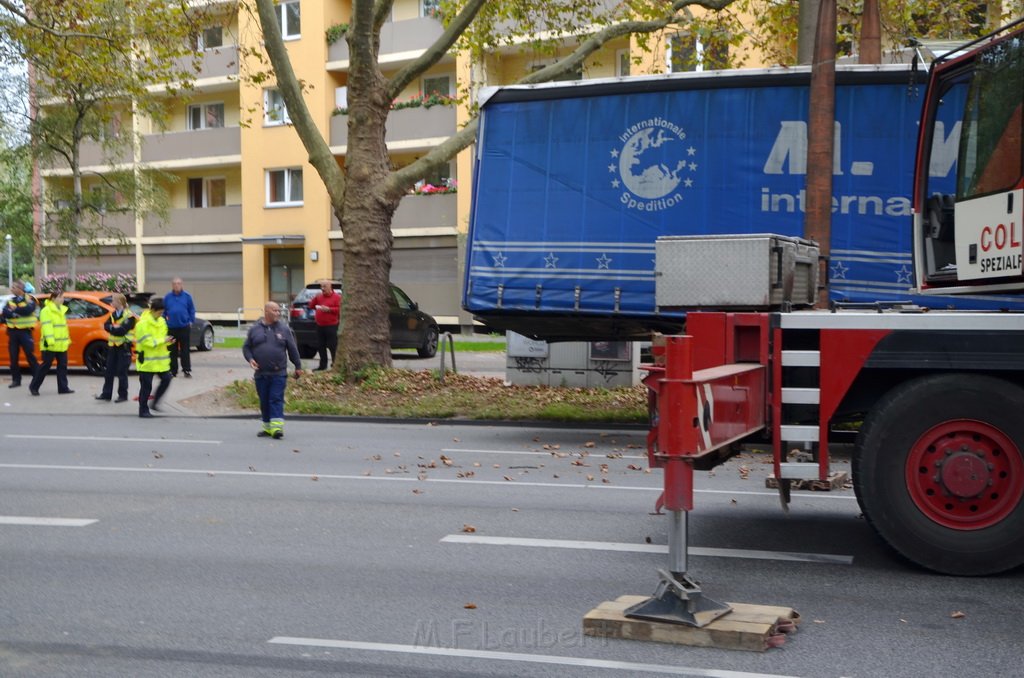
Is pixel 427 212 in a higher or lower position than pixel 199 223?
higher

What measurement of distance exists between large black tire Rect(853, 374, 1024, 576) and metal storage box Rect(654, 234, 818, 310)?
1.22m

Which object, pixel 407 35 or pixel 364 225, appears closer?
pixel 364 225

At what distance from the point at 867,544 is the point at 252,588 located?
3.98 m

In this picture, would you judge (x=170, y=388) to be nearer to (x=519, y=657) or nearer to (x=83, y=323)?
(x=83, y=323)

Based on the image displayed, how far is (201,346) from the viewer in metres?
26.9

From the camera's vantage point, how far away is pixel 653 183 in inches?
512

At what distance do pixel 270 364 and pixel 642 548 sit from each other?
739cm

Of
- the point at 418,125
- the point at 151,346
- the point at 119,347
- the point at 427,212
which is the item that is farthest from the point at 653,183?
the point at 418,125

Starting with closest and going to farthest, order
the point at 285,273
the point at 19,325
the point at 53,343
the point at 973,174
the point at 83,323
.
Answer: the point at 973,174
the point at 53,343
the point at 19,325
the point at 83,323
the point at 285,273

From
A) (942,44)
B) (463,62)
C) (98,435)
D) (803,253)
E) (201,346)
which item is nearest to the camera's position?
(803,253)

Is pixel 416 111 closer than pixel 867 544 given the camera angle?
No

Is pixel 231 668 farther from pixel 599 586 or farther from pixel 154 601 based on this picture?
pixel 599 586

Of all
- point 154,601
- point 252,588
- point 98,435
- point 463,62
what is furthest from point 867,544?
point 463,62

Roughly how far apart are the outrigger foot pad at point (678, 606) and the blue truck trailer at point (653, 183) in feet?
23.7
